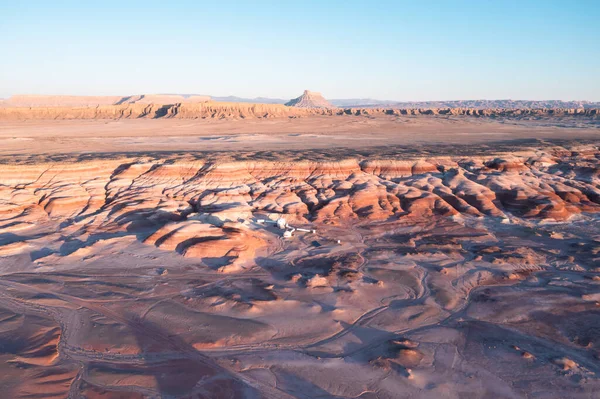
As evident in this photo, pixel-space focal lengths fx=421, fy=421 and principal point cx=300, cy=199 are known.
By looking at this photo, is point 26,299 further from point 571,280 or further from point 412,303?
point 571,280

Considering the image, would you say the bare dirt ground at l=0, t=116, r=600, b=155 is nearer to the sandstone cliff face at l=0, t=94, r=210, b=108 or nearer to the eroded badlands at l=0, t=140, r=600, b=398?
the eroded badlands at l=0, t=140, r=600, b=398

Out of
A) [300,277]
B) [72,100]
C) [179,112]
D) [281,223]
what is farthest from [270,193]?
[72,100]

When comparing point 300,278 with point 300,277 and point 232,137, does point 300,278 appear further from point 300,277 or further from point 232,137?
point 232,137

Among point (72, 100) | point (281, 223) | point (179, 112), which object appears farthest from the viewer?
point (72, 100)

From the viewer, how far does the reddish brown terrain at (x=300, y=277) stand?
452 inches

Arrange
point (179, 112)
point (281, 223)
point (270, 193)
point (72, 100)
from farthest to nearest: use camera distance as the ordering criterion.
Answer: point (72, 100) → point (179, 112) → point (270, 193) → point (281, 223)

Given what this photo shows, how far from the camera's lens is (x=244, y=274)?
18.0m

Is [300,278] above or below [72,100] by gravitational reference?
below

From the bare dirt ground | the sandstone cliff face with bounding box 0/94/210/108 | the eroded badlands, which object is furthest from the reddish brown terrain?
the sandstone cliff face with bounding box 0/94/210/108

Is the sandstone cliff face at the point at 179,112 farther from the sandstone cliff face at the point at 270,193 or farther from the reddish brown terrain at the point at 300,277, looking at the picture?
the sandstone cliff face at the point at 270,193

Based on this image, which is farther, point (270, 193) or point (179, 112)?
point (179, 112)

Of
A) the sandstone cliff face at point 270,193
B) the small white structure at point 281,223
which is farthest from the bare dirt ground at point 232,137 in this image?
the small white structure at point 281,223

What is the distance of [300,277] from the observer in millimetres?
17422

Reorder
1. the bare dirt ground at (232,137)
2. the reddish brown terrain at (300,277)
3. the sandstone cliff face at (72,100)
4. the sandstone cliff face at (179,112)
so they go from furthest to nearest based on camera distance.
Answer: the sandstone cliff face at (72,100), the sandstone cliff face at (179,112), the bare dirt ground at (232,137), the reddish brown terrain at (300,277)
